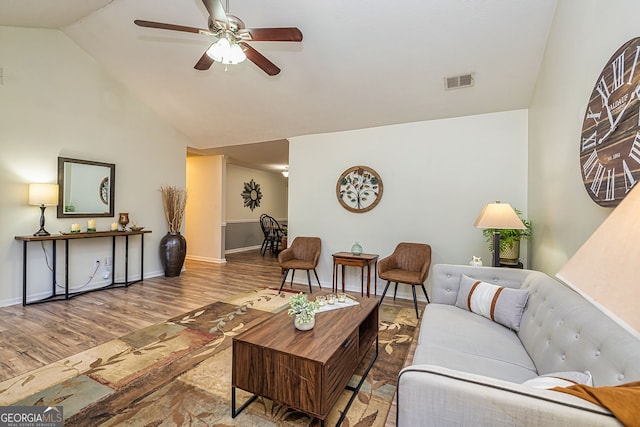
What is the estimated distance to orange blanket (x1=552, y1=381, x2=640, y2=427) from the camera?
A: 67 centimetres

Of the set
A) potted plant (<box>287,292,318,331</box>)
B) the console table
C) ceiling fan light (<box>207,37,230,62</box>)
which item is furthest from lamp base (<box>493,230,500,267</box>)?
the console table

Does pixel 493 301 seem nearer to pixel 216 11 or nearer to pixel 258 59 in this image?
pixel 258 59

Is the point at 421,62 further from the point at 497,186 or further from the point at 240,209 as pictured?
the point at 240,209

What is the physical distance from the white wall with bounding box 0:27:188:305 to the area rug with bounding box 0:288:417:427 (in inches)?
88.0

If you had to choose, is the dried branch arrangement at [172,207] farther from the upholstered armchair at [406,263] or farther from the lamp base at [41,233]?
the upholstered armchair at [406,263]

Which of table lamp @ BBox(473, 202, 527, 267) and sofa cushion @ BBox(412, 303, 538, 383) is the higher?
table lamp @ BBox(473, 202, 527, 267)

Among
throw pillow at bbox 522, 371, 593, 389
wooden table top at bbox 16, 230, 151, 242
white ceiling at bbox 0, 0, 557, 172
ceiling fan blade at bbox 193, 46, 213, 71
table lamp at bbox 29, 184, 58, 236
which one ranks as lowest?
throw pillow at bbox 522, 371, 593, 389

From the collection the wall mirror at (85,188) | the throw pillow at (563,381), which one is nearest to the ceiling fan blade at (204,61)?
the wall mirror at (85,188)

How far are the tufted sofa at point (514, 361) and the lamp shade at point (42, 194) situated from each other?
175 inches

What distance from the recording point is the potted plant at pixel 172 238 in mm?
4957

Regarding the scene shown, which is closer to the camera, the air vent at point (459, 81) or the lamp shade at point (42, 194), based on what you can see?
the air vent at point (459, 81)

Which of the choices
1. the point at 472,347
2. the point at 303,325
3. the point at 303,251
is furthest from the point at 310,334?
the point at 303,251

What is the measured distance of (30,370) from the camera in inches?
81.5

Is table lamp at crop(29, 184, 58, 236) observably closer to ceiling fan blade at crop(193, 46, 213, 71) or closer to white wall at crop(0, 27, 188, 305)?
white wall at crop(0, 27, 188, 305)
